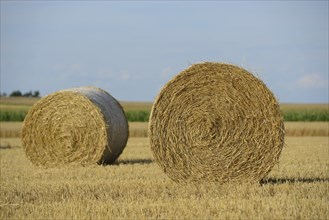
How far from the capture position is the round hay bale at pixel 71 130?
1383 centimetres

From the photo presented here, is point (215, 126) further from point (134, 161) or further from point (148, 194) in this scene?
point (134, 161)

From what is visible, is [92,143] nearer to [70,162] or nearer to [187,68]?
[70,162]

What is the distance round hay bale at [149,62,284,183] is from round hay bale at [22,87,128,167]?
11.8ft

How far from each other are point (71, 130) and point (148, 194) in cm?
537

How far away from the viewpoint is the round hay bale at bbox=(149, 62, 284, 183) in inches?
400

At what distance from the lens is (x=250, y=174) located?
33.2 feet

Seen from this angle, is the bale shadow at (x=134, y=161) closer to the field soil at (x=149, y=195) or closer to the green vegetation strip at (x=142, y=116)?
the field soil at (x=149, y=195)

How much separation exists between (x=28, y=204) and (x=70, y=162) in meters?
5.75

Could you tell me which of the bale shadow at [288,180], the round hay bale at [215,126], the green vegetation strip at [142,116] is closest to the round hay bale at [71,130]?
the round hay bale at [215,126]

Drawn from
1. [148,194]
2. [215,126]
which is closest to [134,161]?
[215,126]

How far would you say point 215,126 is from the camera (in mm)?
10336

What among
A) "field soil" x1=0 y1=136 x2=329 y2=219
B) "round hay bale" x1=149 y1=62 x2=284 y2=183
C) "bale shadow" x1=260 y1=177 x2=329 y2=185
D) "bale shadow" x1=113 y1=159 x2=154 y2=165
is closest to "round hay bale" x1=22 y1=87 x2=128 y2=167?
"bale shadow" x1=113 y1=159 x2=154 y2=165

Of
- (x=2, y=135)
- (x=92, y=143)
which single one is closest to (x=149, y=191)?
(x=92, y=143)

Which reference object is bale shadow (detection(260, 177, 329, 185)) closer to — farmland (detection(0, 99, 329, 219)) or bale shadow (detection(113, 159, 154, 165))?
farmland (detection(0, 99, 329, 219))
